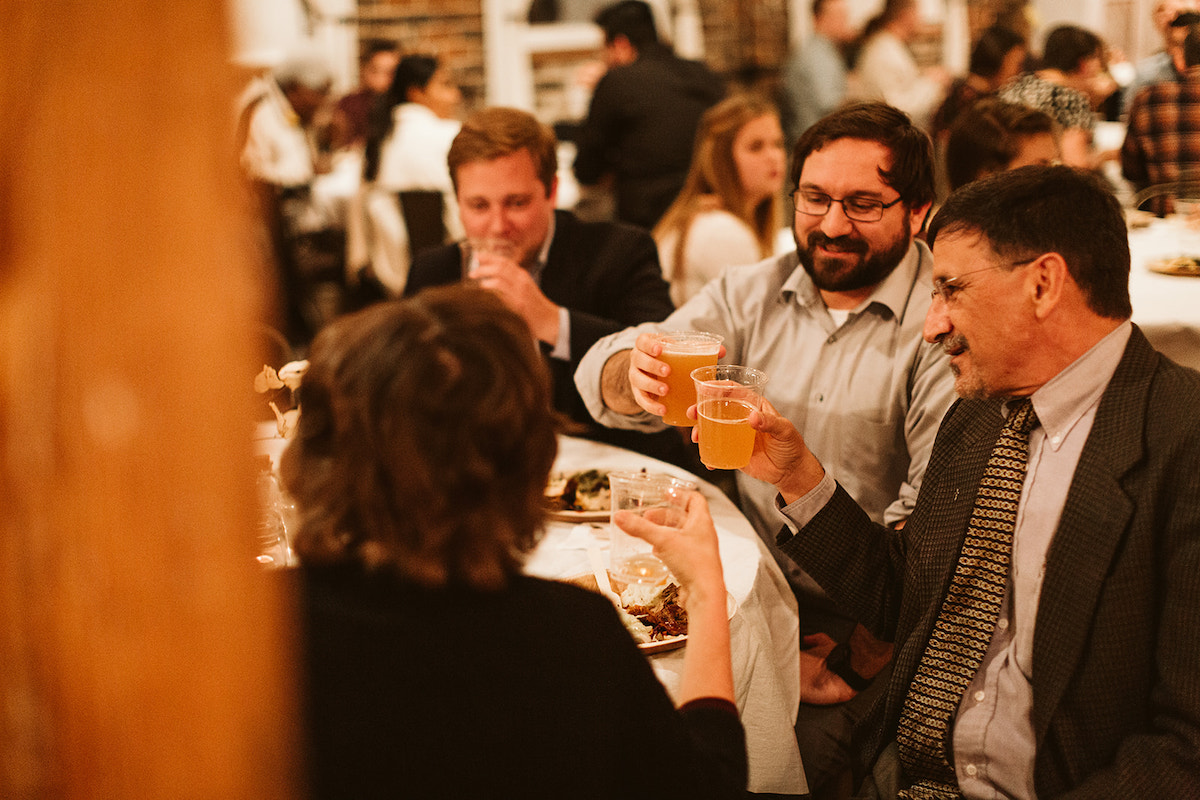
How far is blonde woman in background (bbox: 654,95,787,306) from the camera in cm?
351

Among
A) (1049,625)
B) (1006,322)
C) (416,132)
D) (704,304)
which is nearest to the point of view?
(1049,625)

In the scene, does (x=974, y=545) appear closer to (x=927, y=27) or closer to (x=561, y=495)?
(x=561, y=495)

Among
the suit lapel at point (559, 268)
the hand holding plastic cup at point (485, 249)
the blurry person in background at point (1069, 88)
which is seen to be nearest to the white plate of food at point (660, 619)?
the hand holding plastic cup at point (485, 249)

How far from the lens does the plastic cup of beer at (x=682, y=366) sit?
1828 mm

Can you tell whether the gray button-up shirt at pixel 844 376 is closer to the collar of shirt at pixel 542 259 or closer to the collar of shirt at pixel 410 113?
the collar of shirt at pixel 542 259

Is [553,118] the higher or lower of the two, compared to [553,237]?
higher

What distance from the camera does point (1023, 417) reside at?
151cm

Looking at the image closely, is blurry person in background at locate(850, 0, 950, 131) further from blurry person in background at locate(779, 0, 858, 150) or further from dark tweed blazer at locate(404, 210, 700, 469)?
dark tweed blazer at locate(404, 210, 700, 469)

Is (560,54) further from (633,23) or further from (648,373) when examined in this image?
(648,373)

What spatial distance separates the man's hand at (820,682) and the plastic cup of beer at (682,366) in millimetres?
590

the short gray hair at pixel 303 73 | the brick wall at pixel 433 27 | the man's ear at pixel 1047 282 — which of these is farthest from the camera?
the brick wall at pixel 433 27

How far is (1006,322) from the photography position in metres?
1.48

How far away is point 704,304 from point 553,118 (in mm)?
6141

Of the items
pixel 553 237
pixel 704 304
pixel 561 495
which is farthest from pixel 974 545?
pixel 553 237
